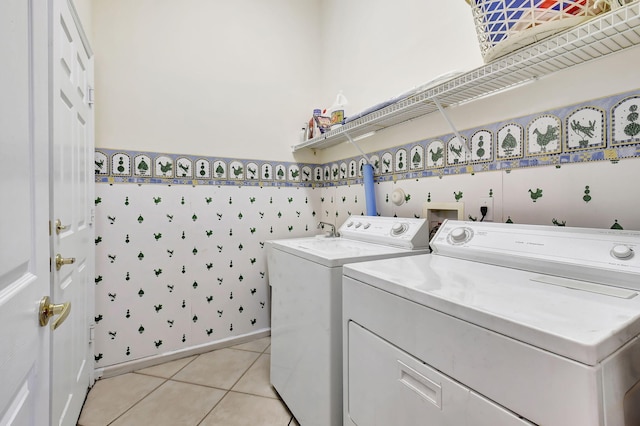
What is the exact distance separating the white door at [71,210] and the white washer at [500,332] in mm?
1143

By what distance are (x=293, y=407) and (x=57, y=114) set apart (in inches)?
65.7

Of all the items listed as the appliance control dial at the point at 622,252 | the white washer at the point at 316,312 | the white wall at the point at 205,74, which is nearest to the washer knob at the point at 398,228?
the white washer at the point at 316,312

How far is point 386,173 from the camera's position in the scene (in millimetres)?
1944

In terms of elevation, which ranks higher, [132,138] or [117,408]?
[132,138]

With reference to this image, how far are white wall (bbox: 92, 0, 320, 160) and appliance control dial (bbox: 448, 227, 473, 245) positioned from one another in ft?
5.46

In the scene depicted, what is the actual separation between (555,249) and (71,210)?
195 centimetres

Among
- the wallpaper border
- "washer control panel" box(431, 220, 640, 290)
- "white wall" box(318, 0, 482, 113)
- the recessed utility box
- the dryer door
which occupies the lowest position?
the dryer door

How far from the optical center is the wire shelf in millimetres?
776

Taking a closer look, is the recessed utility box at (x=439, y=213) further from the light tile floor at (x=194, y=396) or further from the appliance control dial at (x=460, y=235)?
the light tile floor at (x=194, y=396)

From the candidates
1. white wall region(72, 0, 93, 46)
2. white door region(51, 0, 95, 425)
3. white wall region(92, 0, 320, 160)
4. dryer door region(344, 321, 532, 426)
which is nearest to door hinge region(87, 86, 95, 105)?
white door region(51, 0, 95, 425)

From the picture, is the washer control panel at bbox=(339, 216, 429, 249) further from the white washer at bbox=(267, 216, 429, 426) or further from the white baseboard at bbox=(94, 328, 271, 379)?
the white baseboard at bbox=(94, 328, 271, 379)

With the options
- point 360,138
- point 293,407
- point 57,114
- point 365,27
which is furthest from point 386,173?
point 57,114

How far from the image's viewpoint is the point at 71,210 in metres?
1.35

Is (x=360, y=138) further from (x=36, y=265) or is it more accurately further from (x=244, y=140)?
(x=36, y=265)
